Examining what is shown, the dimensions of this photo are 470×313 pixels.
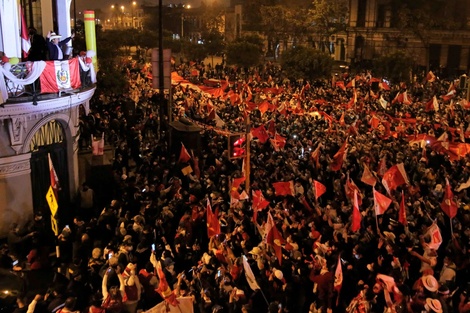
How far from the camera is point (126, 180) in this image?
16.6 m

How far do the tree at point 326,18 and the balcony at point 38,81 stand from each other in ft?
156

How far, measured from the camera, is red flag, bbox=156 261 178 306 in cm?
895

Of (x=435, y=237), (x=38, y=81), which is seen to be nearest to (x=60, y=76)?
(x=38, y=81)

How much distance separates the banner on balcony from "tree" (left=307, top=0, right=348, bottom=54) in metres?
47.6

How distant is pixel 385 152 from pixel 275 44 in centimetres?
5526

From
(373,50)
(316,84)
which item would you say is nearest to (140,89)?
(316,84)

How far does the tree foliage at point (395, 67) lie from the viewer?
4253 cm

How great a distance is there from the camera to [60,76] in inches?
585

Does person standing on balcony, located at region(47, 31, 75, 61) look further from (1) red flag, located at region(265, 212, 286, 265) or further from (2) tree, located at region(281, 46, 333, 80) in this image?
(2) tree, located at region(281, 46, 333, 80)

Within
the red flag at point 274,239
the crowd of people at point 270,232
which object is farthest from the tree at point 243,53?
the red flag at point 274,239

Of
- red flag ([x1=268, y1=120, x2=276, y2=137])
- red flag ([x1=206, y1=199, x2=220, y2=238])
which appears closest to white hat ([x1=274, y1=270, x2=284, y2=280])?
red flag ([x1=206, y1=199, x2=220, y2=238])

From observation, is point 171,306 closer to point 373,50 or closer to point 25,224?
point 25,224

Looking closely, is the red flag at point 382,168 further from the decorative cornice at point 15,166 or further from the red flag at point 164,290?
the decorative cornice at point 15,166

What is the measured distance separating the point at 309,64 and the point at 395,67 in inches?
252
